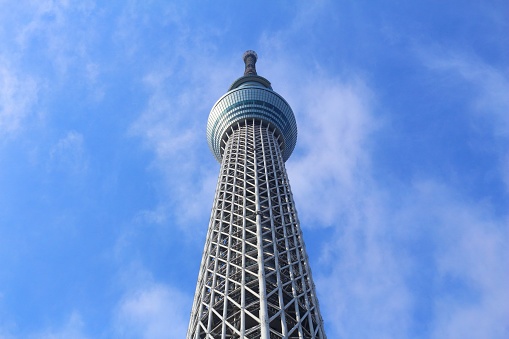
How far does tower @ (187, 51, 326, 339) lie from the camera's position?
118 ft

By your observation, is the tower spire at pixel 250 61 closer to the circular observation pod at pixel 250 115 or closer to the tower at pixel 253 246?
the circular observation pod at pixel 250 115

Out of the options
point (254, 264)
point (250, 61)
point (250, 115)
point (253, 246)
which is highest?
point (250, 61)

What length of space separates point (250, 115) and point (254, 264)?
32.5m

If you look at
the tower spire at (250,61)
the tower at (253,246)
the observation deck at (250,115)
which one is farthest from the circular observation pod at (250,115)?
the tower spire at (250,61)

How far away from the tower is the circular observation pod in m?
0.13

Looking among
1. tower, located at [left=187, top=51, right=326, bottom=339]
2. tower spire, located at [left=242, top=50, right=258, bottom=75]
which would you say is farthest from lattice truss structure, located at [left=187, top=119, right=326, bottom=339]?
tower spire, located at [left=242, top=50, right=258, bottom=75]

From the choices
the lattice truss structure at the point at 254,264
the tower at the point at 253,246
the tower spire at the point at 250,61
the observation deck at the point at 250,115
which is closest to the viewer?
the lattice truss structure at the point at 254,264

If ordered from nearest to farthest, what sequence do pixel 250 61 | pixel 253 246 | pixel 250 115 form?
pixel 253 246, pixel 250 115, pixel 250 61

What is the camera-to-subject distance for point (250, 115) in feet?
231

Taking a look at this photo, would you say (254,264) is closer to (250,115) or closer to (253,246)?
(253,246)

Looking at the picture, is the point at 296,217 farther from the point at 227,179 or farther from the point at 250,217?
the point at 227,179

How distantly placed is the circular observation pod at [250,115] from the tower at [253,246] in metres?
0.13

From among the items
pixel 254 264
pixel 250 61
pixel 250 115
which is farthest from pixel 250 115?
pixel 254 264

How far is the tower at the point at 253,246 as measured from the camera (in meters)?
35.9
